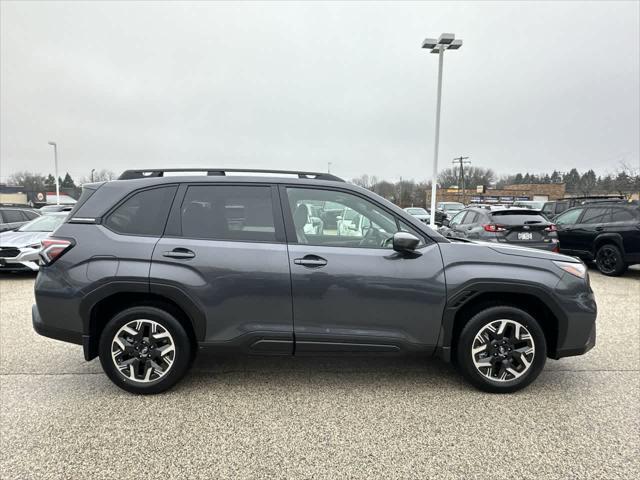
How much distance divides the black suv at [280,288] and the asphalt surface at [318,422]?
34 cm

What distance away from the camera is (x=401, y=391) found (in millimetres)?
3346

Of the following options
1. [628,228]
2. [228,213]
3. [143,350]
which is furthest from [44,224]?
[628,228]

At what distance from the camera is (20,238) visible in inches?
333

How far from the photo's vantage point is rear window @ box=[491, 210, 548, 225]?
8258 millimetres

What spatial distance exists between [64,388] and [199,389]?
1201 mm

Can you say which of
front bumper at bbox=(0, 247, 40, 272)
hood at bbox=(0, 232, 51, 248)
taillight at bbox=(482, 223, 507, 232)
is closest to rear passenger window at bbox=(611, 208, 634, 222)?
taillight at bbox=(482, 223, 507, 232)

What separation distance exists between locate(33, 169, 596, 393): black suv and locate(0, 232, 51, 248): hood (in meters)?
6.21

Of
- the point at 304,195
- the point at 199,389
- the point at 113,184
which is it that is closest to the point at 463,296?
the point at 304,195

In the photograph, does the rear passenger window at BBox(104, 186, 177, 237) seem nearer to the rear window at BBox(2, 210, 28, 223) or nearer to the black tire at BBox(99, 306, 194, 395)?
the black tire at BBox(99, 306, 194, 395)

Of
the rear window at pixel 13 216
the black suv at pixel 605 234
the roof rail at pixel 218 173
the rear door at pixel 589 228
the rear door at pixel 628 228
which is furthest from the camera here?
the rear window at pixel 13 216

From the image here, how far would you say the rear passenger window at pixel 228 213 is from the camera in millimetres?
3248

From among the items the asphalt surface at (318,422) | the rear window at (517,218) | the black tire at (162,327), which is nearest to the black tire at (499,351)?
the asphalt surface at (318,422)

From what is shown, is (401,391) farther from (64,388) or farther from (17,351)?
(17,351)

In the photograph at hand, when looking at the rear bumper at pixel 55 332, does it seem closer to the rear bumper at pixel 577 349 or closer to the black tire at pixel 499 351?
the black tire at pixel 499 351
